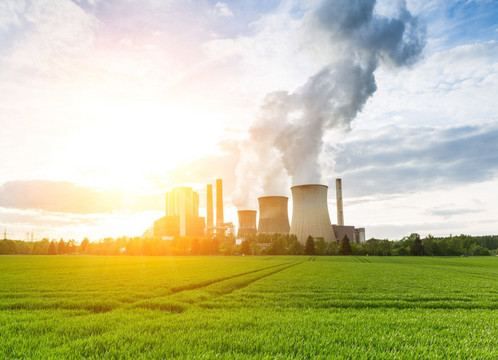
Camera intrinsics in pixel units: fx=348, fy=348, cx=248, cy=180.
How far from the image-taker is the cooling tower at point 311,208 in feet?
199

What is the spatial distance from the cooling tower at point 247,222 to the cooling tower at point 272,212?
70.8ft

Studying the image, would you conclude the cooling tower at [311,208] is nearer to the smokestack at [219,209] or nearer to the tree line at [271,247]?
the tree line at [271,247]

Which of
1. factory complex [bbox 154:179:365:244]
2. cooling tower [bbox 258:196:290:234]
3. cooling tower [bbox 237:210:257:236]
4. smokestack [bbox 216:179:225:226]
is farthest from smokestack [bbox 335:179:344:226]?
smokestack [bbox 216:179:225:226]

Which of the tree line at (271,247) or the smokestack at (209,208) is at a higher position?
the smokestack at (209,208)

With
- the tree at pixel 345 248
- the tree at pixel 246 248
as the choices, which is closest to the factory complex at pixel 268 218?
the tree at pixel 345 248

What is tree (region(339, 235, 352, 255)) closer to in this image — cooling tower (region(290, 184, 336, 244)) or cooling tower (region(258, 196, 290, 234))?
cooling tower (region(258, 196, 290, 234))

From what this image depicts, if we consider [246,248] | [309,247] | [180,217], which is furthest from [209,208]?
[309,247]

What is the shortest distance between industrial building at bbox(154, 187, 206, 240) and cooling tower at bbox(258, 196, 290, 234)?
5933 cm

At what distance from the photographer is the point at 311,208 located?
60969mm

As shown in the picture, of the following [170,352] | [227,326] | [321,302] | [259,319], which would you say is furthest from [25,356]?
[321,302]

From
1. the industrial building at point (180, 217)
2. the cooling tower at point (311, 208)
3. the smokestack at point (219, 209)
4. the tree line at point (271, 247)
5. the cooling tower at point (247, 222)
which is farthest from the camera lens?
the industrial building at point (180, 217)

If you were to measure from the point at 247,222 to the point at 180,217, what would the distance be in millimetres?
43020

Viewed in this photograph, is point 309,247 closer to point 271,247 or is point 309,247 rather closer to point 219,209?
point 271,247

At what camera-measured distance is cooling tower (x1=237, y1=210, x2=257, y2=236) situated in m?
103
